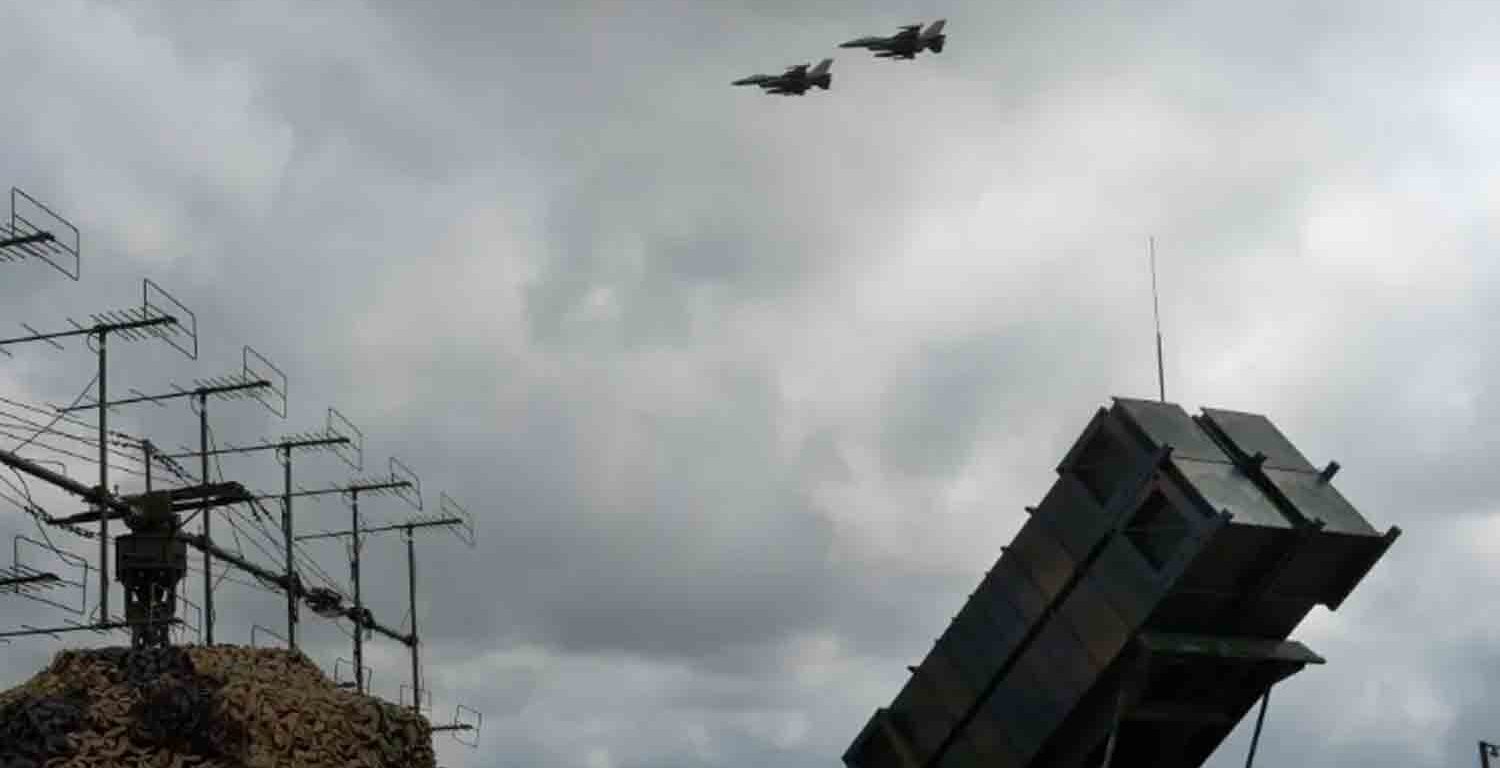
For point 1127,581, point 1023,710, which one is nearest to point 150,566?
point 1023,710

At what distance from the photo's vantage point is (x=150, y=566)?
101ft

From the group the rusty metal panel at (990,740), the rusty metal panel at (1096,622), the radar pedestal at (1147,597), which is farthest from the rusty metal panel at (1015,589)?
the rusty metal panel at (990,740)

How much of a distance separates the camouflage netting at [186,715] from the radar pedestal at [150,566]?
771cm

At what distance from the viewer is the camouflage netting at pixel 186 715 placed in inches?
846

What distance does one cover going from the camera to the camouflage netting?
21484 millimetres

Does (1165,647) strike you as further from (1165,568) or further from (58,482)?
(58,482)

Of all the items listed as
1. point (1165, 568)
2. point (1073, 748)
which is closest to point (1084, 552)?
point (1165, 568)

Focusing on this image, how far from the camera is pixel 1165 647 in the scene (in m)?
15.5

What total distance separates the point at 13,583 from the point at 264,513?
9.70 m

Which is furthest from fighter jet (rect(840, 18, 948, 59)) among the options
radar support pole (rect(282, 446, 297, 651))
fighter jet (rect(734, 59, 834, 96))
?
radar support pole (rect(282, 446, 297, 651))

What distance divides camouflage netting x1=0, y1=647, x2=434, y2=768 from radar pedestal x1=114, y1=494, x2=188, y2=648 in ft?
25.3

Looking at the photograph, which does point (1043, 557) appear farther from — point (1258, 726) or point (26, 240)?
point (26, 240)

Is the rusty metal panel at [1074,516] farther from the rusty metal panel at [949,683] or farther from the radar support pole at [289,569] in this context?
the radar support pole at [289,569]

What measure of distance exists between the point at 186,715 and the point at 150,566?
9368 mm
